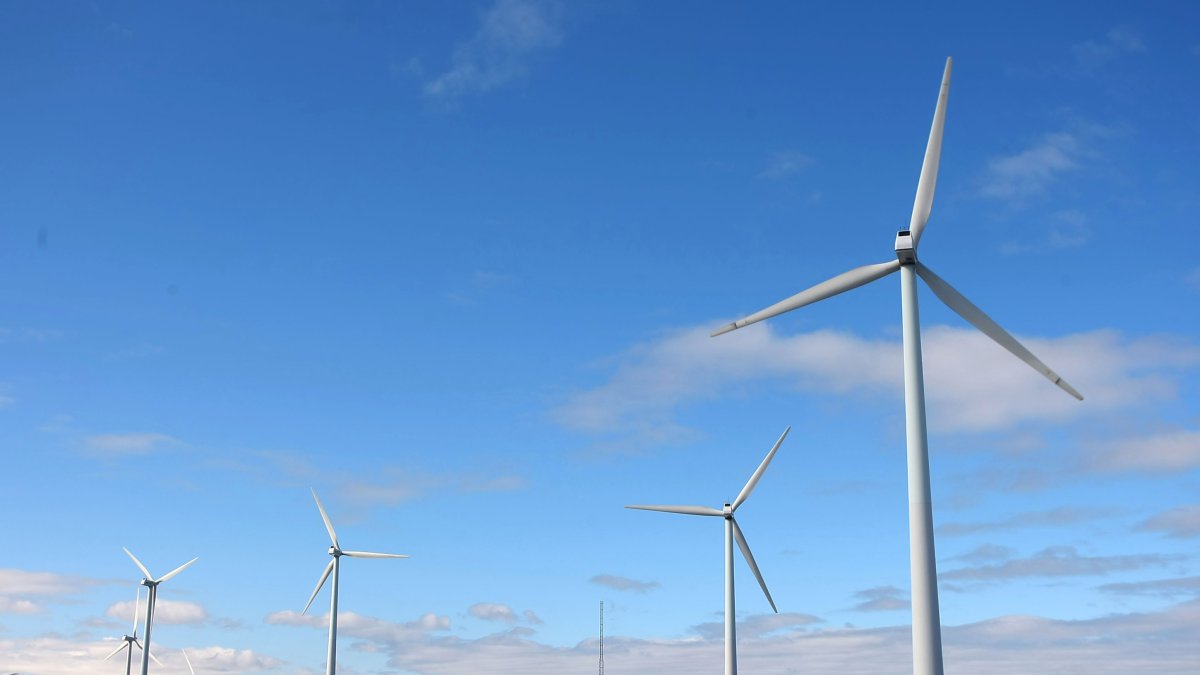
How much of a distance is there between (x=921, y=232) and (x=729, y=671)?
47658 mm

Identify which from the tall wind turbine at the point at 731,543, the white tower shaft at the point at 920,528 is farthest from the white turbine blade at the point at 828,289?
the tall wind turbine at the point at 731,543

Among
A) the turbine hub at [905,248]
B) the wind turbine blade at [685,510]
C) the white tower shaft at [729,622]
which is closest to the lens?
the turbine hub at [905,248]

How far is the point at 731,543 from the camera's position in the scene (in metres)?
100

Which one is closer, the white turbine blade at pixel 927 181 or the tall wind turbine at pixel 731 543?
the white turbine blade at pixel 927 181

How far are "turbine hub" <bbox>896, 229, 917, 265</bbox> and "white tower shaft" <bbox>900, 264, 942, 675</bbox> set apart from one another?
361 centimetres

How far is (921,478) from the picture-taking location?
46969 millimetres

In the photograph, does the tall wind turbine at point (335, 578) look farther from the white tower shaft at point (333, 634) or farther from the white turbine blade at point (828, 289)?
the white turbine blade at point (828, 289)

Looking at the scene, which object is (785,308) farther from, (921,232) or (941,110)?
(941,110)

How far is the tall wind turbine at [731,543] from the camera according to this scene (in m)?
93.7

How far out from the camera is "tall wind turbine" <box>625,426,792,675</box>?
9369 centimetres

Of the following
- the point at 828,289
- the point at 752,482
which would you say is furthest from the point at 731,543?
the point at 828,289

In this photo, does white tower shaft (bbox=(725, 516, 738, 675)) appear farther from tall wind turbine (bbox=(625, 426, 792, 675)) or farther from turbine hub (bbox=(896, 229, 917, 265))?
turbine hub (bbox=(896, 229, 917, 265))

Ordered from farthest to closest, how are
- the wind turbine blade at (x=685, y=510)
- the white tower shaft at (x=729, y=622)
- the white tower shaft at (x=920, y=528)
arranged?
the wind turbine blade at (x=685, y=510)
the white tower shaft at (x=729, y=622)
the white tower shaft at (x=920, y=528)

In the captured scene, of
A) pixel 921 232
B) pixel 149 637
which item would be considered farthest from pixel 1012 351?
pixel 149 637
